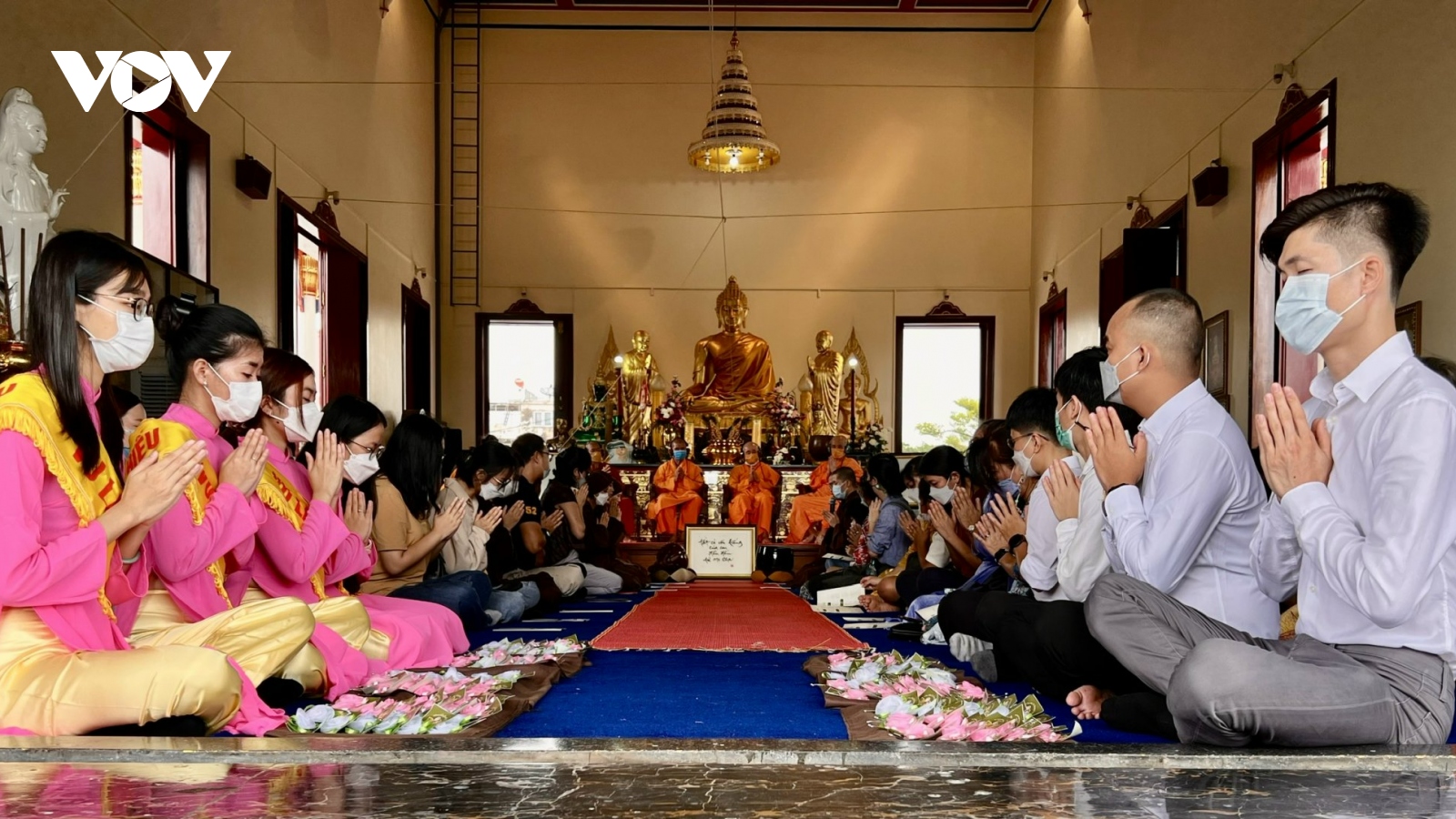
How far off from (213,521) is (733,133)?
8450 millimetres

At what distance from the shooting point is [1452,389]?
189 centimetres

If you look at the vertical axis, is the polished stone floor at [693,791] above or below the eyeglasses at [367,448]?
below

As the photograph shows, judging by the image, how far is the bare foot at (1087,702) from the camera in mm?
2754

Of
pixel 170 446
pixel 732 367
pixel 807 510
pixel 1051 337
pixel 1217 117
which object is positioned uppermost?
pixel 1217 117

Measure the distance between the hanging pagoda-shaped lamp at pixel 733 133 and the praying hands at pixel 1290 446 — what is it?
883 centimetres

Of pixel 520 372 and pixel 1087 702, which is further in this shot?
pixel 520 372

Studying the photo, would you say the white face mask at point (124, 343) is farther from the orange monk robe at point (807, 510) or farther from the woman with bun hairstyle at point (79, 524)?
the orange monk robe at point (807, 510)

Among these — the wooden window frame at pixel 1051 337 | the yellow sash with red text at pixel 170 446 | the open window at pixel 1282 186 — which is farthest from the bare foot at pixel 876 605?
the wooden window frame at pixel 1051 337

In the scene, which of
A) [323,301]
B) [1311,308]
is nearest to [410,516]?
[1311,308]

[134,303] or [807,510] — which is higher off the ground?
[134,303]

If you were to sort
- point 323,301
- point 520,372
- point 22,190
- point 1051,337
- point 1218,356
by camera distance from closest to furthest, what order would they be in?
1. point 22,190
2. point 1218,356
3. point 323,301
4. point 1051,337
5. point 520,372

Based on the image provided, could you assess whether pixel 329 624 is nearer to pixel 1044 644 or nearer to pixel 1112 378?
pixel 1044 644

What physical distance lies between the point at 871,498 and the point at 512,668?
13.3 ft

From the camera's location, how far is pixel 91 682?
208 centimetres
